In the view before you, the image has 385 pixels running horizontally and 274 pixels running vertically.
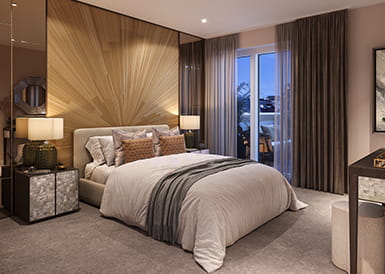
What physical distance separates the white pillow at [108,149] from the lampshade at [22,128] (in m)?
0.93

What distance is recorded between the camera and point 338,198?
4180 mm

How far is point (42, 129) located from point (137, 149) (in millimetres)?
1139

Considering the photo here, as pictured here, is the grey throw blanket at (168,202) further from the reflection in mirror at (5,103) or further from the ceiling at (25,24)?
the ceiling at (25,24)

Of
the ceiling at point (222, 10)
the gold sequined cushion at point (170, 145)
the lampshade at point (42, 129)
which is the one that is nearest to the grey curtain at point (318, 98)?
the ceiling at point (222, 10)

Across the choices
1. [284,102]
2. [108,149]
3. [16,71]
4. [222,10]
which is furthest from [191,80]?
[16,71]

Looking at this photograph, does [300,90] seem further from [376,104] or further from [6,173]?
[6,173]

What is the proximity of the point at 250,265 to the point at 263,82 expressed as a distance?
3.83 m

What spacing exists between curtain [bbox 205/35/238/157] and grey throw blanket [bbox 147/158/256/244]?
278 cm

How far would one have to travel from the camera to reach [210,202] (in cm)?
253

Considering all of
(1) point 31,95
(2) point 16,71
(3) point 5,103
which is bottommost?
(3) point 5,103

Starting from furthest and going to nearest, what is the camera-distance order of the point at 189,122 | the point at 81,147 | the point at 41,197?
1. the point at 189,122
2. the point at 81,147
3. the point at 41,197

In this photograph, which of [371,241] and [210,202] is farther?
[210,202]

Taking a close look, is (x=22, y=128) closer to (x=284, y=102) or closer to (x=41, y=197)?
(x=41, y=197)

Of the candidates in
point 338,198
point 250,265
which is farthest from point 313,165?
point 250,265
